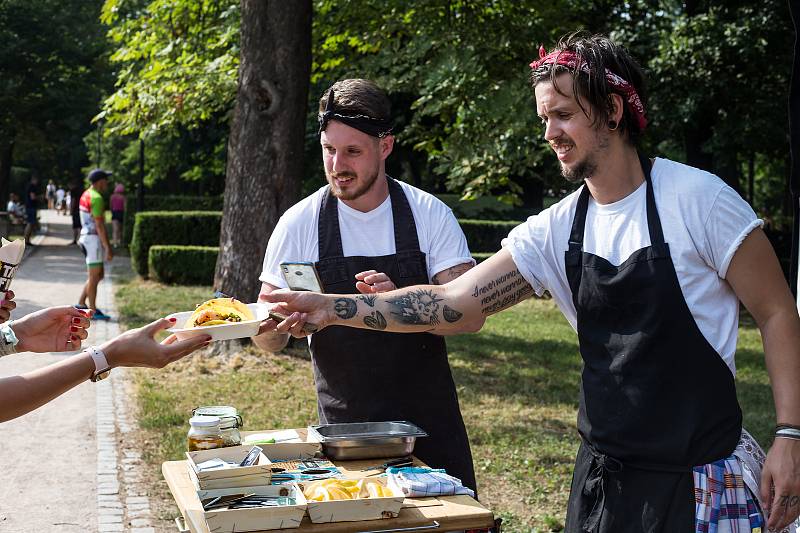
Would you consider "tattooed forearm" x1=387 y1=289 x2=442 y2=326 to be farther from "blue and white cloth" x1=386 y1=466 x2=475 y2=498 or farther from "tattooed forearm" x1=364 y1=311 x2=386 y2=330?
"blue and white cloth" x1=386 y1=466 x2=475 y2=498

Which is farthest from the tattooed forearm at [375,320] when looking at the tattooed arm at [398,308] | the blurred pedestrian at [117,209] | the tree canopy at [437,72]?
the blurred pedestrian at [117,209]

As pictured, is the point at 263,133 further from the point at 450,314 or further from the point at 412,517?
the point at 412,517

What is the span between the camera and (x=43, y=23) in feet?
95.9

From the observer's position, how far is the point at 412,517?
267 centimetres

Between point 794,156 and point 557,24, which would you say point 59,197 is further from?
point 794,156

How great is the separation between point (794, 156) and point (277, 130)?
7.42 metres

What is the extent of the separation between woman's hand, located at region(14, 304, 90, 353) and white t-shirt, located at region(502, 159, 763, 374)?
184 cm

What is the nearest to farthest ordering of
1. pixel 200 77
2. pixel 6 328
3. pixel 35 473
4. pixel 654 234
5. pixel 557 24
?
pixel 654 234, pixel 6 328, pixel 35 473, pixel 557 24, pixel 200 77

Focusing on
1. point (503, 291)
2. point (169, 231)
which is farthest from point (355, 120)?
point (169, 231)

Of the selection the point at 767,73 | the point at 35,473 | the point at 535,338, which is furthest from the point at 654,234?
the point at 767,73

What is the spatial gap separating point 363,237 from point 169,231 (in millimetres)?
17517

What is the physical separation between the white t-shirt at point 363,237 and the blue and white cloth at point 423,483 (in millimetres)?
892

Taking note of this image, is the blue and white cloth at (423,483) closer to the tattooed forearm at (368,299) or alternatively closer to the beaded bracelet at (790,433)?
the tattooed forearm at (368,299)

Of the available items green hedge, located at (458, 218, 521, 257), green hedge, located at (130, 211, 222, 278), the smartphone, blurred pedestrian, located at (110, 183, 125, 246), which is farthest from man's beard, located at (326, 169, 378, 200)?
blurred pedestrian, located at (110, 183, 125, 246)
